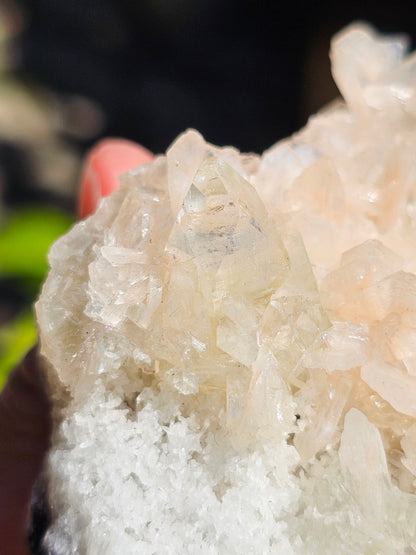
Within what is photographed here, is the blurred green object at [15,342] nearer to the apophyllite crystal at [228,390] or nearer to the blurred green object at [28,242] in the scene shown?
the blurred green object at [28,242]

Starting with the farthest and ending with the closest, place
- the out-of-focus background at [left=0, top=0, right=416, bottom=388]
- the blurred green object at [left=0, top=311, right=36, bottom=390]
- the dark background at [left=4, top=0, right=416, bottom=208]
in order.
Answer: the dark background at [left=4, top=0, right=416, bottom=208] < the out-of-focus background at [left=0, top=0, right=416, bottom=388] < the blurred green object at [left=0, top=311, right=36, bottom=390]

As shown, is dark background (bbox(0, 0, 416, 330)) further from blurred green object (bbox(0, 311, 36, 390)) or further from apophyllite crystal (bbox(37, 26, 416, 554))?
apophyllite crystal (bbox(37, 26, 416, 554))

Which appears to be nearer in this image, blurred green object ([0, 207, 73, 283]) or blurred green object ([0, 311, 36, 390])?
blurred green object ([0, 311, 36, 390])

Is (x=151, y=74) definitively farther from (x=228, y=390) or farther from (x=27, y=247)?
(x=228, y=390)

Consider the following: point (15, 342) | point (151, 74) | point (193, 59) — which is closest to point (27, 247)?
point (15, 342)

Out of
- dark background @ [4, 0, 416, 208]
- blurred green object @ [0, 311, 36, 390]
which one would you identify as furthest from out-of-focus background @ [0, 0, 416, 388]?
blurred green object @ [0, 311, 36, 390]

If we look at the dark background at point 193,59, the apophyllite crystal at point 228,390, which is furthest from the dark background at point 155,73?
the apophyllite crystal at point 228,390
